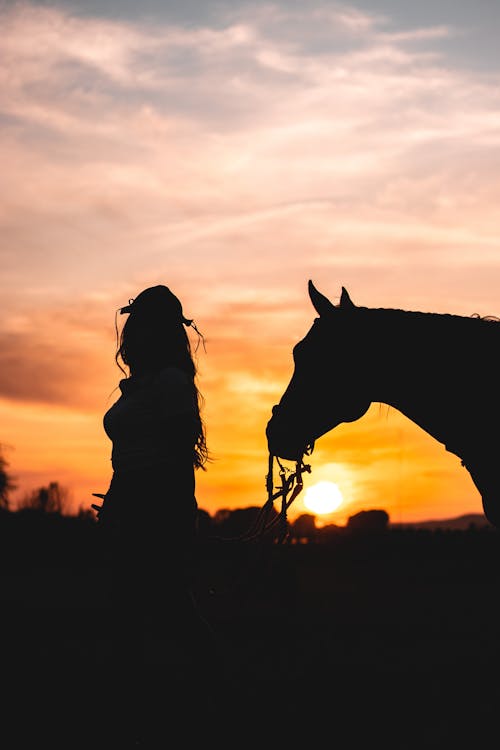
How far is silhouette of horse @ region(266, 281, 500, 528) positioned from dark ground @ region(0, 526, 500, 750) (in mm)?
770

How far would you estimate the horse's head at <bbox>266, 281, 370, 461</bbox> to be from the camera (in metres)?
5.21

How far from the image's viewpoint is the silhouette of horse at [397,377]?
5.02 meters

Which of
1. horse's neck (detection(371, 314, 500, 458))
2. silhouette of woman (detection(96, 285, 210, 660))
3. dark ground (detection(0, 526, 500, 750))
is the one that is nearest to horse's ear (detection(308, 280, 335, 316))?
horse's neck (detection(371, 314, 500, 458))

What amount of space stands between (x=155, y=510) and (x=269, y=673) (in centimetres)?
393

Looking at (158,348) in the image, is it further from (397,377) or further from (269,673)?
(269,673)

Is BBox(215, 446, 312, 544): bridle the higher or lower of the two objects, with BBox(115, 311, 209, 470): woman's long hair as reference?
lower

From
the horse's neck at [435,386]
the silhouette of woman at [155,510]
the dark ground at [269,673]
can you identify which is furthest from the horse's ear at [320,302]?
the dark ground at [269,673]

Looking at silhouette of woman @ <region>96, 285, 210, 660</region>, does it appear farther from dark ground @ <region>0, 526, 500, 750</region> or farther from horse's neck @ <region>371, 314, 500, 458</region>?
horse's neck @ <region>371, 314, 500, 458</region>

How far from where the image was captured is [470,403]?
16.5 feet

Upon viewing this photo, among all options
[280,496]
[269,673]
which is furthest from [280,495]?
[269,673]

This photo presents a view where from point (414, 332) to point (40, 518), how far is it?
1016 inches

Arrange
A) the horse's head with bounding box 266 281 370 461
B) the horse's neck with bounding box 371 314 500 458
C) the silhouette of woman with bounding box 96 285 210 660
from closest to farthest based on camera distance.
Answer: the silhouette of woman with bounding box 96 285 210 660
the horse's neck with bounding box 371 314 500 458
the horse's head with bounding box 266 281 370 461

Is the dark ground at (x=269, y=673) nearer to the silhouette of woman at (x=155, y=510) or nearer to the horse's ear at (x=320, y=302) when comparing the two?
the silhouette of woman at (x=155, y=510)

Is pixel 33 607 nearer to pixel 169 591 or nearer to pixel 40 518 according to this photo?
pixel 169 591
